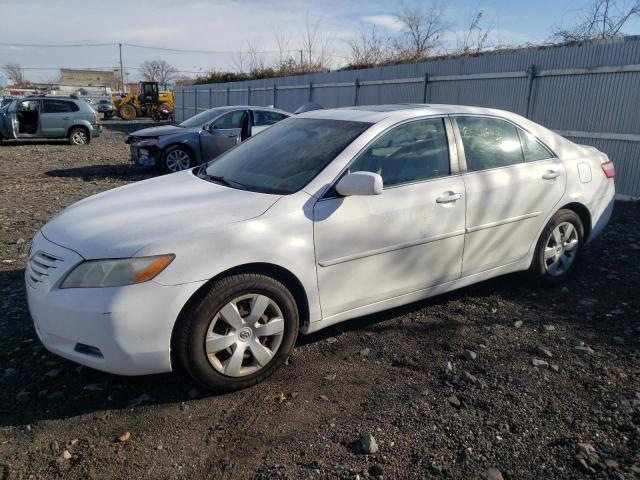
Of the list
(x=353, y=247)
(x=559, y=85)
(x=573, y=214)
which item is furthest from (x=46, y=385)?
(x=559, y=85)

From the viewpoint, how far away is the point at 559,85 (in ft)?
28.0

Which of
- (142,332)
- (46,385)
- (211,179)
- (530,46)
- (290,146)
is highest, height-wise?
(530,46)

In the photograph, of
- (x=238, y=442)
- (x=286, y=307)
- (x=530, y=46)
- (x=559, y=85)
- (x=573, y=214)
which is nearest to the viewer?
(x=238, y=442)

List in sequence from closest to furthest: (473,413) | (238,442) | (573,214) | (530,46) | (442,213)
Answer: (238,442) < (473,413) < (442,213) < (573,214) < (530,46)

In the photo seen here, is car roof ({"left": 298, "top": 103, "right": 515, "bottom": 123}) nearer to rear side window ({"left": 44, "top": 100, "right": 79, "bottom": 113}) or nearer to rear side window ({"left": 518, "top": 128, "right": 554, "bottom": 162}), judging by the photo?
rear side window ({"left": 518, "top": 128, "right": 554, "bottom": 162})

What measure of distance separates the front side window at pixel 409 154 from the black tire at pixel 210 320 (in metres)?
0.98

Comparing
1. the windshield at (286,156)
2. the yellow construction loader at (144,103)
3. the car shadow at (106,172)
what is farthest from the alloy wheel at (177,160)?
the yellow construction loader at (144,103)

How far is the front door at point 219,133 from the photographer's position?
419 inches

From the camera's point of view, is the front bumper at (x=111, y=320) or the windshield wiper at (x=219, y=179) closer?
the front bumper at (x=111, y=320)

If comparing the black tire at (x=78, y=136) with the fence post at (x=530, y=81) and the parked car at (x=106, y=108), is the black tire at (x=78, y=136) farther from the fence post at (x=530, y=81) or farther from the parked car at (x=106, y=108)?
the parked car at (x=106, y=108)

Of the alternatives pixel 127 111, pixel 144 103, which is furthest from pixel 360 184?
pixel 127 111

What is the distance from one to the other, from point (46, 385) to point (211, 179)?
5.58ft

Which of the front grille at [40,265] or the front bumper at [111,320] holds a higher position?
the front grille at [40,265]

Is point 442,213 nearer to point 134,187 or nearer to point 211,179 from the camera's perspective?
point 211,179
